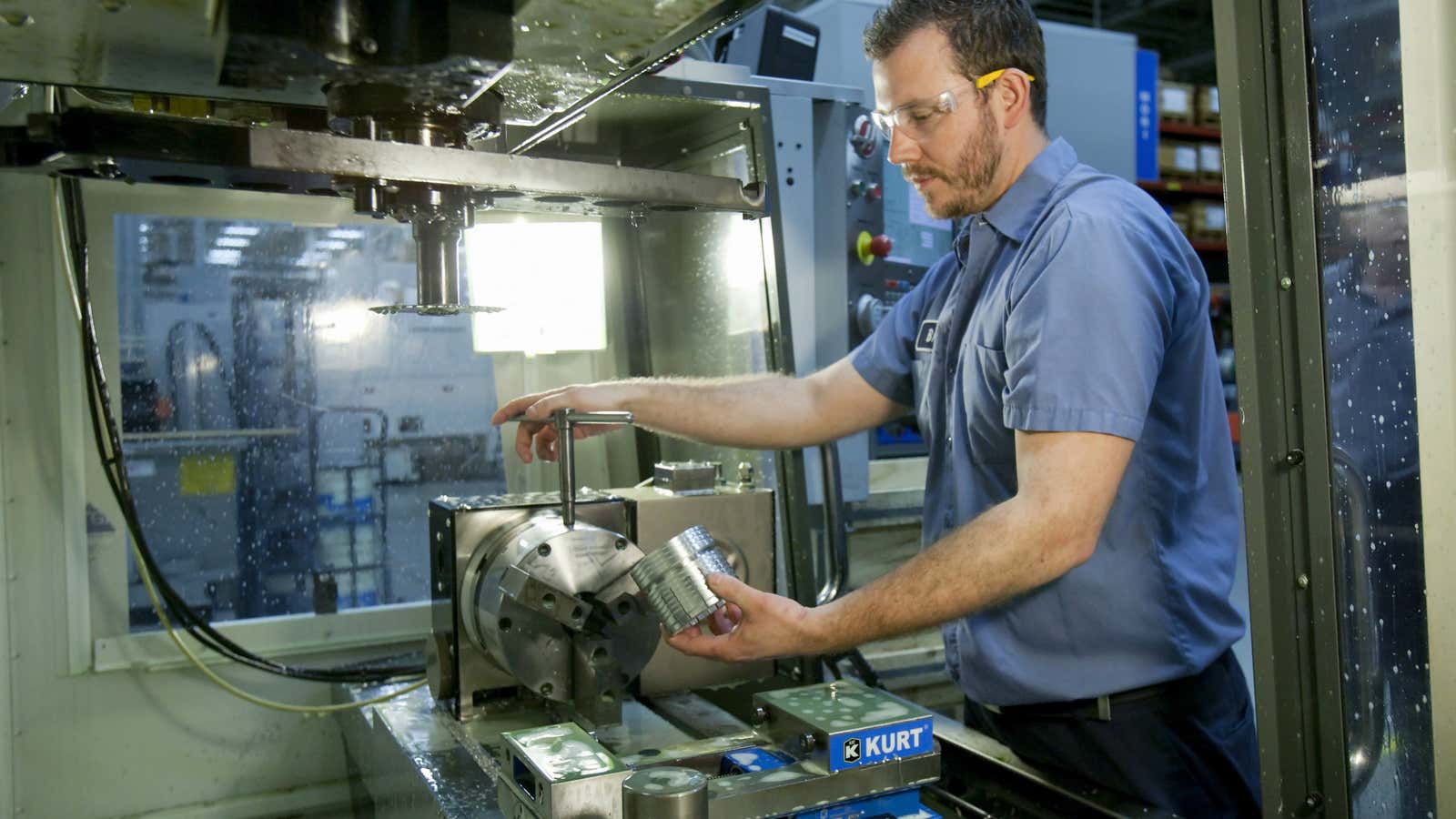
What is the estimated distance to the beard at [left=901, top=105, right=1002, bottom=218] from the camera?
3.82 feet

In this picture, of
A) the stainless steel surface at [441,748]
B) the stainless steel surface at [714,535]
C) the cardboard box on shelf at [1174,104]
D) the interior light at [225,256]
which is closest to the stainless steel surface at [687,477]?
the stainless steel surface at [714,535]

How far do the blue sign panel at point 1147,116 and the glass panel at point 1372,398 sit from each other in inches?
94.3

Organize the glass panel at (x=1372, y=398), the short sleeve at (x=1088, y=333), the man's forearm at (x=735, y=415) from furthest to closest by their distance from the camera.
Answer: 1. the man's forearm at (x=735, y=415)
2. the short sleeve at (x=1088, y=333)
3. the glass panel at (x=1372, y=398)

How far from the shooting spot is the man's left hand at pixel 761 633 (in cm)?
101

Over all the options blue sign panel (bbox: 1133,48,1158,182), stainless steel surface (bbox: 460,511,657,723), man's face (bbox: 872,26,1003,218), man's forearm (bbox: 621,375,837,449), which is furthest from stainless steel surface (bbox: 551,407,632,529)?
blue sign panel (bbox: 1133,48,1158,182)

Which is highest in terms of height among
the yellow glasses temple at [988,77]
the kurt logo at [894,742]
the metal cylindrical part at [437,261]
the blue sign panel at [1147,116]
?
the blue sign panel at [1147,116]

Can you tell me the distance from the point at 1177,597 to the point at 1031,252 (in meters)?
0.38

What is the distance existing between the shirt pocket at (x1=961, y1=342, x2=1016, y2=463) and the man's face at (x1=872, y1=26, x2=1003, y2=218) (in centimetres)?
19

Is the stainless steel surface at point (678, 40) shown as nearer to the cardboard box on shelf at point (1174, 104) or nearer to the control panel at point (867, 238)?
the control panel at point (867, 238)

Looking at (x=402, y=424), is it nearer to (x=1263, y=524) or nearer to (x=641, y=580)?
(x=641, y=580)

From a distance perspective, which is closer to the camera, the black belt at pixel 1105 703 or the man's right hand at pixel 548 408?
the black belt at pixel 1105 703

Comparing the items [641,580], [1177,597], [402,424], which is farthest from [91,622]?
[1177,597]

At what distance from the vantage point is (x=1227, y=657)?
117cm

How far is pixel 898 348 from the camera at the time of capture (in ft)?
4.72
